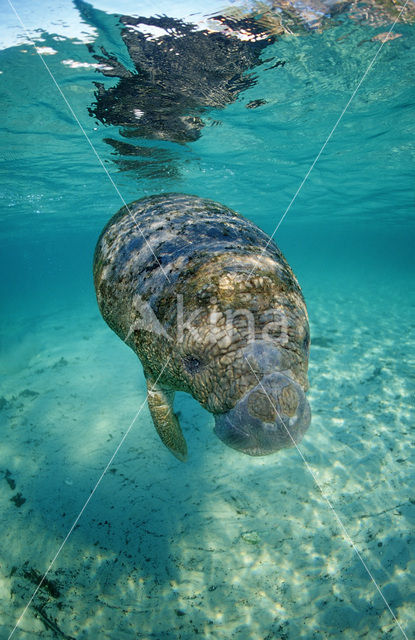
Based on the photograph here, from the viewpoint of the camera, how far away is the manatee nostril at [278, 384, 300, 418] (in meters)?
1.59

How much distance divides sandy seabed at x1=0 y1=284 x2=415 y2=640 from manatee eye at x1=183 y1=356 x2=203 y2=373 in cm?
281

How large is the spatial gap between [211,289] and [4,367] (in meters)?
11.8

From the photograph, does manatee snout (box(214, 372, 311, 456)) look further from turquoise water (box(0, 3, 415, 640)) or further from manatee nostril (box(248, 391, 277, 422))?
turquoise water (box(0, 3, 415, 640))

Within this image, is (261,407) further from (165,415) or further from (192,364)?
(165,415)

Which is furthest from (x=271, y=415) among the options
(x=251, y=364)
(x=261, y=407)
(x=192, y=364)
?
(x=192, y=364)

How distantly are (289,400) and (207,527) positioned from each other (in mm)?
3181

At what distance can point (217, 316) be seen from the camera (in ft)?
6.19

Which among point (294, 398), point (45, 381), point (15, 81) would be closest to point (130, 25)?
point (15, 81)

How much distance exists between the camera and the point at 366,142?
12.8 metres

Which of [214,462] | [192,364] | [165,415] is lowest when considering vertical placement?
[214,462]

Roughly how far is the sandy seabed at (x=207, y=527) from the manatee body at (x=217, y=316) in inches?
83.3

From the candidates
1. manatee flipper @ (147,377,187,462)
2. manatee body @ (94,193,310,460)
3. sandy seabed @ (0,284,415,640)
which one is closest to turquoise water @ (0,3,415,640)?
sandy seabed @ (0,284,415,640)

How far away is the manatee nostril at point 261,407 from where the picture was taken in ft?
5.17

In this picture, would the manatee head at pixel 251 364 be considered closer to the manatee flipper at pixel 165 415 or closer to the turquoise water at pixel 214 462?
the manatee flipper at pixel 165 415
